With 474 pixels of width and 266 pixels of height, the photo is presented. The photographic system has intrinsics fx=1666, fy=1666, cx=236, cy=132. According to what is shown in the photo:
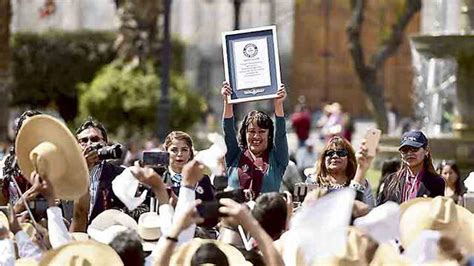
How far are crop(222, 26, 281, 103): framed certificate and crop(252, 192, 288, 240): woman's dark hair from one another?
10.2ft

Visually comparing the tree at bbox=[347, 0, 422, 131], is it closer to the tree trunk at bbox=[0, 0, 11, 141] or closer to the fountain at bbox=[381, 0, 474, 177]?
the fountain at bbox=[381, 0, 474, 177]

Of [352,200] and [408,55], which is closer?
[352,200]

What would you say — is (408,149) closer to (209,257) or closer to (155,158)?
(155,158)

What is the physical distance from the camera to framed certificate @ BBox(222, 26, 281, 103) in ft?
36.9

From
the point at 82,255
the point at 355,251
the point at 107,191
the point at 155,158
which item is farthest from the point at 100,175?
the point at 355,251

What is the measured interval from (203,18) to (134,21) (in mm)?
16948

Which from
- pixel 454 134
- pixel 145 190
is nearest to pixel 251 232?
pixel 145 190

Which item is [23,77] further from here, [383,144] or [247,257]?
[247,257]

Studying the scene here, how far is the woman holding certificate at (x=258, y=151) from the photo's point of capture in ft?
35.6

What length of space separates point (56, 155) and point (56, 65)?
101 feet

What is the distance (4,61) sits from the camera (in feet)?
87.8

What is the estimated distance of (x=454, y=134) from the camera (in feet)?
68.1

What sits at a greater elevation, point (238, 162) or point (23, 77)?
point (238, 162)

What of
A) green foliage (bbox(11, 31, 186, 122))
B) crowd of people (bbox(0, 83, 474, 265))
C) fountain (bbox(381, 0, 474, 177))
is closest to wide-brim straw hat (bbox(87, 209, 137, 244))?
crowd of people (bbox(0, 83, 474, 265))
